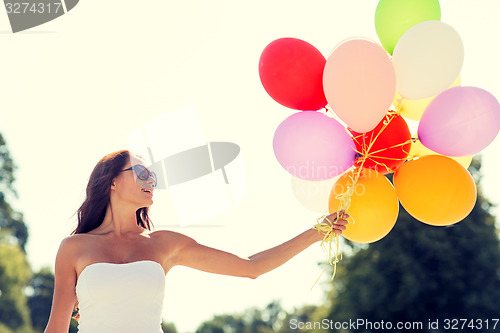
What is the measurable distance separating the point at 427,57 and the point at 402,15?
0.51 meters

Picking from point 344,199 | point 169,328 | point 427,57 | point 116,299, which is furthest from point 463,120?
point 169,328

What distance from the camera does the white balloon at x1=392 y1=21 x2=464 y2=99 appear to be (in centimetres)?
392

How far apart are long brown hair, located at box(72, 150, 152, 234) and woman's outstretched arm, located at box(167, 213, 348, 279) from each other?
0.43m

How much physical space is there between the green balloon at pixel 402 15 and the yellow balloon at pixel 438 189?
0.85m

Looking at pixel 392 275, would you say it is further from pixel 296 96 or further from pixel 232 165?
pixel 296 96

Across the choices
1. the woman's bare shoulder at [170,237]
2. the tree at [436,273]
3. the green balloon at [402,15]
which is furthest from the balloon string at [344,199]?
the tree at [436,273]

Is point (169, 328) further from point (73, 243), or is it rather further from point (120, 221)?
point (73, 243)

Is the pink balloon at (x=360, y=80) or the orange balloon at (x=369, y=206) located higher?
the pink balloon at (x=360, y=80)

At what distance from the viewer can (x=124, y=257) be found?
12.3 ft

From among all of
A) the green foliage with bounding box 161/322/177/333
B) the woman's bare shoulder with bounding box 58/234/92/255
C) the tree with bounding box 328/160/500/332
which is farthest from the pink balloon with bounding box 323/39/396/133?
the green foliage with bounding box 161/322/177/333

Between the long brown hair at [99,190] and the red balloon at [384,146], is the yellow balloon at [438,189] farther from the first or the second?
the long brown hair at [99,190]

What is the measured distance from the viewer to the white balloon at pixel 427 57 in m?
3.92

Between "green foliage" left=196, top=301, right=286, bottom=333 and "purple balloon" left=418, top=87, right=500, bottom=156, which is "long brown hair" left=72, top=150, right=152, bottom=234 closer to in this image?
"purple balloon" left=418, top=87, right=500, bottom=156

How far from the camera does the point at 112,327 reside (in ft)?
11.8
